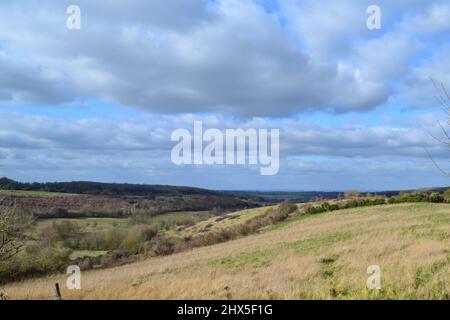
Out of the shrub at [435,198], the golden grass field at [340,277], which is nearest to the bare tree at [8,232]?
the golden grass field at [340,277]

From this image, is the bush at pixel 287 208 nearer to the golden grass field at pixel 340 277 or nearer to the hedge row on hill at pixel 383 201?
the hedge row on hill at pixel 383 201

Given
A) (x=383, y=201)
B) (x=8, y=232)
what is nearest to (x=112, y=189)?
(x=383, y=201)

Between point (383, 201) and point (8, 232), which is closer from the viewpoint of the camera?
point (8, 232)

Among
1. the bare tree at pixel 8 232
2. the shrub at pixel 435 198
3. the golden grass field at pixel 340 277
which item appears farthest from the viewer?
the shrub at pixel 435 198

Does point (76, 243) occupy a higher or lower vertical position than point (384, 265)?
lower

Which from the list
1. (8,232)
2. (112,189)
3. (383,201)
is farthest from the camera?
(112,189)

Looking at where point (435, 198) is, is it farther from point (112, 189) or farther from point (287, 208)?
point (112, 189)

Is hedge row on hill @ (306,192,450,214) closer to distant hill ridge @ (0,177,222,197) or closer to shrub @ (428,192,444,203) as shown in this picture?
shrub @ (428,192,444,203)

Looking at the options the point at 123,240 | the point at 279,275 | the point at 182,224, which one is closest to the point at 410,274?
the point at 279,275

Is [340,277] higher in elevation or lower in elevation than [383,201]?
lower
